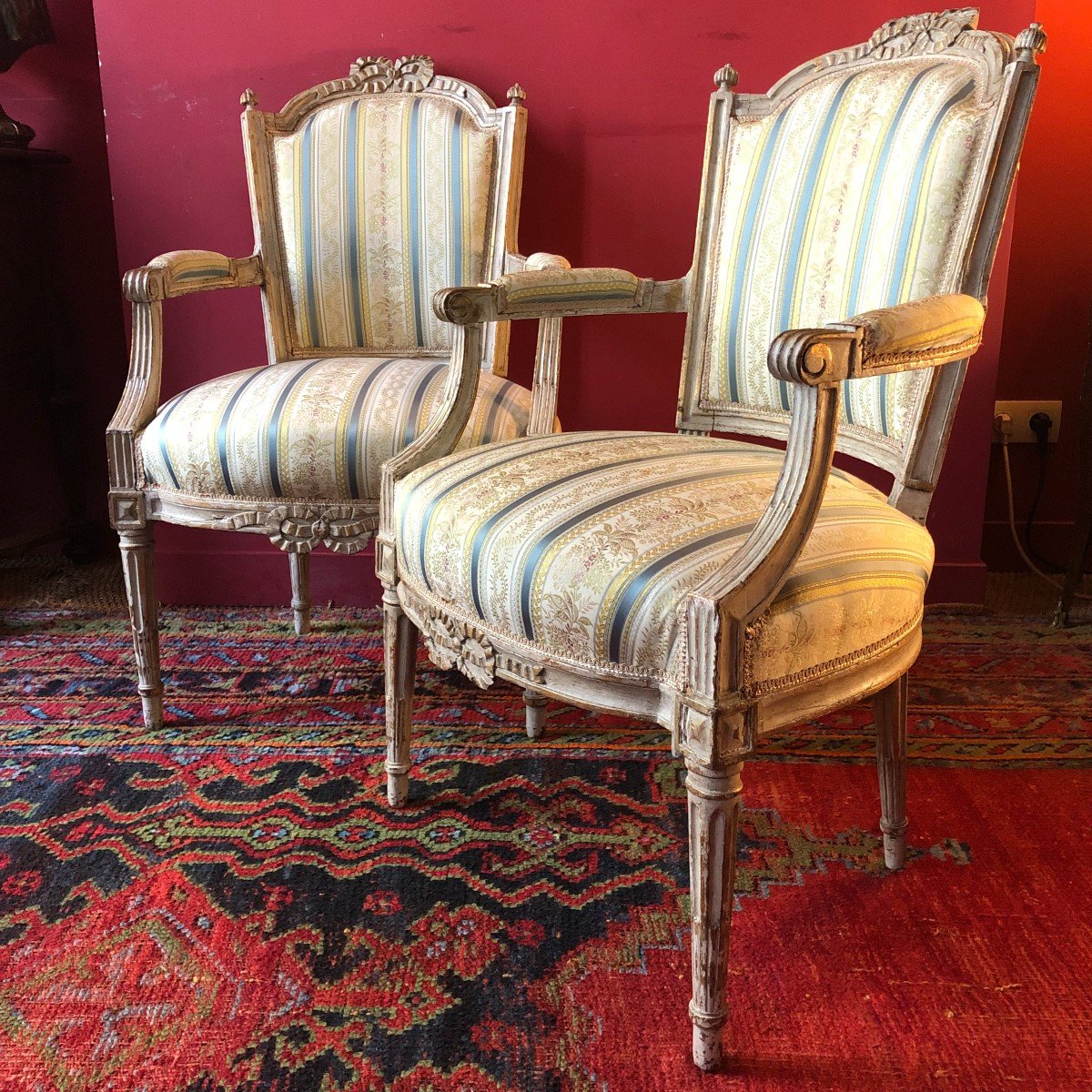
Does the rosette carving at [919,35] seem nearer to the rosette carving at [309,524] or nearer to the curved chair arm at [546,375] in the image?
the curved chair arm at [546,375]

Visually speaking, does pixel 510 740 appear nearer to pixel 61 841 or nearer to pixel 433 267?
pixel 61 841

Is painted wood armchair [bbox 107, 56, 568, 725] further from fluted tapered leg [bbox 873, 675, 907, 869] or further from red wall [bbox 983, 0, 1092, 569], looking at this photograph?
red wall [bbox 983, 0, 1092, 569]

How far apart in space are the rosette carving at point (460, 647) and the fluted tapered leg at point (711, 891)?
0.83 feet

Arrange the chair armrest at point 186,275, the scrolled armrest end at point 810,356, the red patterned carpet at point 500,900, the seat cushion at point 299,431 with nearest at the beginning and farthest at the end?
the scrolled armrest end at point 810,356
the red patterned carpet at point 500,900
the seat cushion at point 299,431
the chair armrest at point 186,275

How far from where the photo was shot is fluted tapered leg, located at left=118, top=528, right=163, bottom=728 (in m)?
1.63

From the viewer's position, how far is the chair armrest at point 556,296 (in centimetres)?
128

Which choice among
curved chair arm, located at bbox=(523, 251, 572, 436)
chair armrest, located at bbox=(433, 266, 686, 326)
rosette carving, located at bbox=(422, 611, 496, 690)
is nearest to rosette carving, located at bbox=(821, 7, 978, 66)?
chair armrest, located at bbox=(433, 266, 686, 326)

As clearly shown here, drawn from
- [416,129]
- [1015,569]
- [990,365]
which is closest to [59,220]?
[416,129]

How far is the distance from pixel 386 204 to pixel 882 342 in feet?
3.86

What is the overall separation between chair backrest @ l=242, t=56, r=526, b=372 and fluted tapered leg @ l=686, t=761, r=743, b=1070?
107cm

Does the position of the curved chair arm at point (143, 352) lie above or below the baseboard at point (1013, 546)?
above

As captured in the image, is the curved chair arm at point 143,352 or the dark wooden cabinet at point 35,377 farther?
the dark wooden cabinet at point 35,377

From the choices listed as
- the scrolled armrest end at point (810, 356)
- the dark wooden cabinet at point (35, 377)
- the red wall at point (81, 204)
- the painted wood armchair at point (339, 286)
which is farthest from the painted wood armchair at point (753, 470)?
the red wall at point (81, 204)

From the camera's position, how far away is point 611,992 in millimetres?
1134
